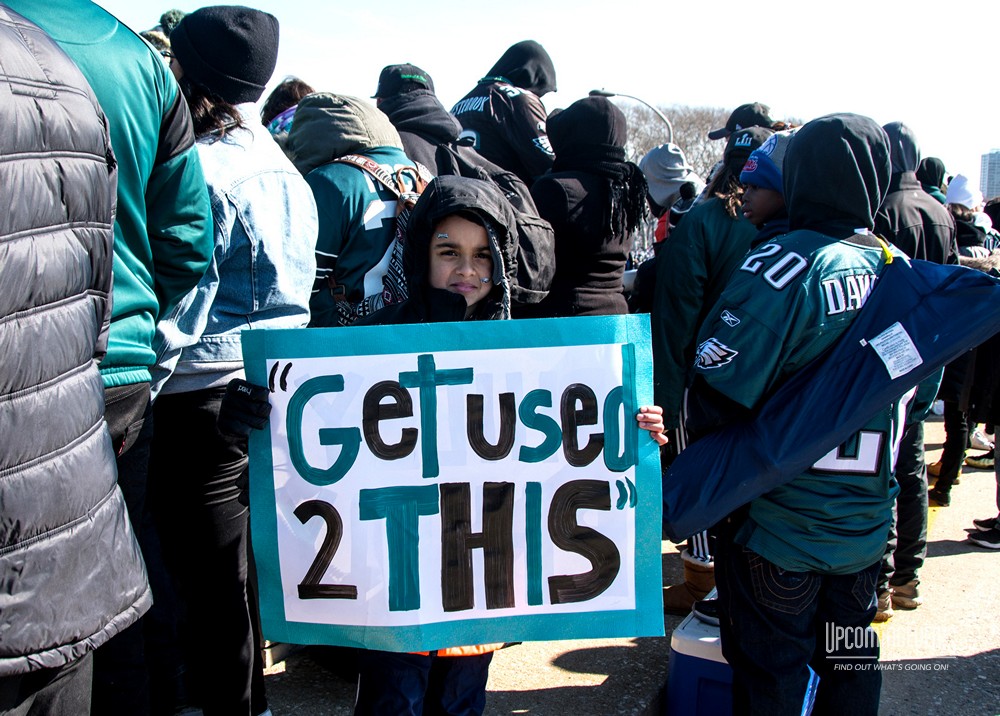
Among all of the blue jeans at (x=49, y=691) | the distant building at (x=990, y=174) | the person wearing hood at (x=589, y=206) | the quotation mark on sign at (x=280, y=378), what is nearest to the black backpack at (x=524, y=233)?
the person wearing hood at (x=589, y=206)

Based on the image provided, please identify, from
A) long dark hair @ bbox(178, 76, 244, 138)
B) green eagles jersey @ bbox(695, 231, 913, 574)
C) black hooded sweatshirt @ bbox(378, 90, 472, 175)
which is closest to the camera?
green eagles jersey @ bbox(695, 231, 913, 574)

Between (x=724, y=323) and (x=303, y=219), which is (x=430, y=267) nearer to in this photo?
(x=303, y=219)

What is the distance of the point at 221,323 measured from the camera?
2.55m

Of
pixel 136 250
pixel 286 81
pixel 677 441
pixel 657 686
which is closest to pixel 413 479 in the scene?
pixel 136 250

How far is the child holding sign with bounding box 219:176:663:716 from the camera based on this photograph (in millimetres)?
2383

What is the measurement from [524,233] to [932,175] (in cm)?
449

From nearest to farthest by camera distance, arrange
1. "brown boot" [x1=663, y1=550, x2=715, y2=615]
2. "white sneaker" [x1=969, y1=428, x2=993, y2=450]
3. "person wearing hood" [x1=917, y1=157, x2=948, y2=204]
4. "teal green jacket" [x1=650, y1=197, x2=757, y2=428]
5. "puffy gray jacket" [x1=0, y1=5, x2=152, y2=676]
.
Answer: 1. "puffy gray jacket" [x1=0, y1=5, x2=152, y2=676]
2. "teal green jacket" [x1=650, y1=197, x2=757, y2=428]
3. "brown boot" [x1=663, y1=550, x2=715, y2=615]
4. "person wearing hood" [x1=917, y1=157, x2=948, y2=204]
5. "white sneaker" [x1=969, y1=428, x2=993, y2=450]

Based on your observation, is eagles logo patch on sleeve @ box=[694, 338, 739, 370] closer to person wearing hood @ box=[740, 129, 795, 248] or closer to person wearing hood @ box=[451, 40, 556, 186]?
person wearing hood @ box=[740, 129, 795, 248]

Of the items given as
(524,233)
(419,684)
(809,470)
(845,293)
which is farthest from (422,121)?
(419,684)

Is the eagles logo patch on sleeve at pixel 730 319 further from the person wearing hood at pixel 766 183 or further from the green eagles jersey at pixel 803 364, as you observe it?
the person wearing hood at pixel 766 183

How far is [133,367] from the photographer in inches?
80.6

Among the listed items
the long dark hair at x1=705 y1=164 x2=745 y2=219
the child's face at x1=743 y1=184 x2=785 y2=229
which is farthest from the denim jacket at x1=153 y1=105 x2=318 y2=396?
the long dark hair at x1=705 y1=164 x2=745 y2=219

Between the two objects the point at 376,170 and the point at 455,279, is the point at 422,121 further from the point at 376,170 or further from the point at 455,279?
the point at 455,279

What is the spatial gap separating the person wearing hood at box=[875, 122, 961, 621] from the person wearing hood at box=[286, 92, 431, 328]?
1.99 metres
